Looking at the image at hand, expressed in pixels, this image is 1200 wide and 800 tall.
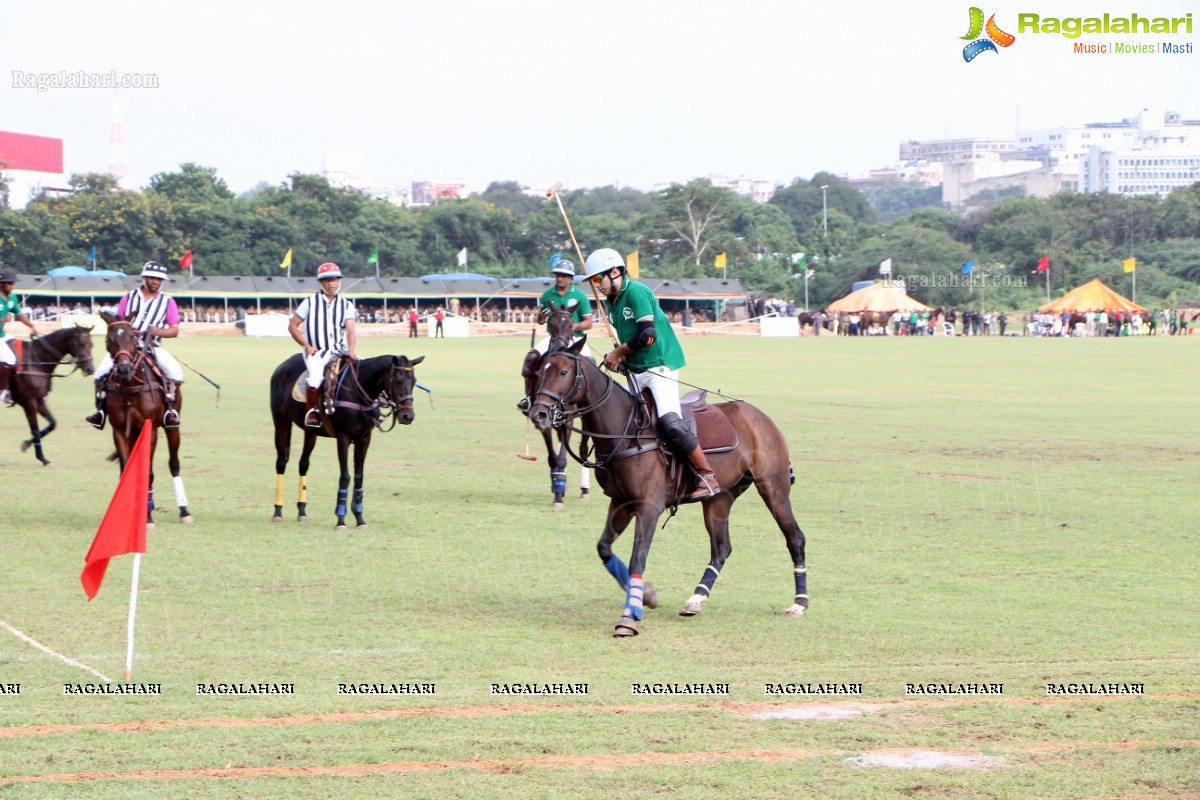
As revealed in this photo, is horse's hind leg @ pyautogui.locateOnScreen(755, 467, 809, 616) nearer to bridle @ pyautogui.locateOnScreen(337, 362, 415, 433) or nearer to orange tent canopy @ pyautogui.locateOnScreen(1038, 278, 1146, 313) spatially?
bridle @ pyautogui.locateOnScreen(337, 362, 415, 433)

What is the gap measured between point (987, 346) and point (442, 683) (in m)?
Result: 57.2

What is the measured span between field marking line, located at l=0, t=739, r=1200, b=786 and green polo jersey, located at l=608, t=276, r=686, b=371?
13.3 ft

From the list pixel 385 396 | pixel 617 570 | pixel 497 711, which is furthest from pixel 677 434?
pixel 385 396

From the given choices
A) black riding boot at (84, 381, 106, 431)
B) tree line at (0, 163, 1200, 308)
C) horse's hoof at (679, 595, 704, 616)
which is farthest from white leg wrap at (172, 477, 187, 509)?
tree line at (0, 163, 1200, 308)

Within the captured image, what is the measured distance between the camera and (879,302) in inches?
3371

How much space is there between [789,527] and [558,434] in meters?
2.71

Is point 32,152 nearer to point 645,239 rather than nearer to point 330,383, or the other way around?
point 645,239

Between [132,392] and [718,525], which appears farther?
[132,392]

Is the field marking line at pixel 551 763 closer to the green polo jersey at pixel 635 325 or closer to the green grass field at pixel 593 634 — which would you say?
the green grass field at pixel 593 634

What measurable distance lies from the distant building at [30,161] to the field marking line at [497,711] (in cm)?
16511

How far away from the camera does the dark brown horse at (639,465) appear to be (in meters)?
10.1

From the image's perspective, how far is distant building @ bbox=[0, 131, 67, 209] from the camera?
16275 centimetres

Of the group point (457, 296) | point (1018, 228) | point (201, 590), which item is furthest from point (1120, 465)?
point (1018, 228)

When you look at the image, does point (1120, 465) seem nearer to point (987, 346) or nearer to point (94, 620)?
point (94, 620)
